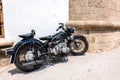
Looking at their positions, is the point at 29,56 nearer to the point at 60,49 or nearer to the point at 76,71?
the point at 60,49

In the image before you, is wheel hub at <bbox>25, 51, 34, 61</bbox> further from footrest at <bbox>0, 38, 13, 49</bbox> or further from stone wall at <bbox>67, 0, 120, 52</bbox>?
stone wall at <bbox>67, 0, 120, 52</bbox>

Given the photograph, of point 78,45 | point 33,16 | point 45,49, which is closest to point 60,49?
A: point 45,49

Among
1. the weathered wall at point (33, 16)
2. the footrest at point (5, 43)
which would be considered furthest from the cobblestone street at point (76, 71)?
the weathered wall at point (33, 16)

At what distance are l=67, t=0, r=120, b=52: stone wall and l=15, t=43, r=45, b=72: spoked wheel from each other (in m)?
1.74

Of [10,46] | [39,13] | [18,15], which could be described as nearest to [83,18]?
[39,13]

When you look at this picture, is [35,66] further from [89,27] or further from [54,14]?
[89,27]

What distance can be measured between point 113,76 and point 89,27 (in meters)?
2.25

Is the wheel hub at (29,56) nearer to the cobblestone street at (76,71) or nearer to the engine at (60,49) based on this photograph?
the cobblestone street at (76,71)

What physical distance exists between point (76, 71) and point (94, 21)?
222 centimetres

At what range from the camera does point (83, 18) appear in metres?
6.18

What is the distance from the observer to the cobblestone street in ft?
14.0

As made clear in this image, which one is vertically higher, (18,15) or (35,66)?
(18,15)

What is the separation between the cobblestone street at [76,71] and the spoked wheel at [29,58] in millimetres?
156

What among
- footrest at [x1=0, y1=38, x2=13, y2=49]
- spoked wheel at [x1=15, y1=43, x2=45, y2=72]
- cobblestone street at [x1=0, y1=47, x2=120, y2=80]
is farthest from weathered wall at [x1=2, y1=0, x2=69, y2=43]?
cobblestone street at [x1=0, y1=47, x2=120, y2=80]
